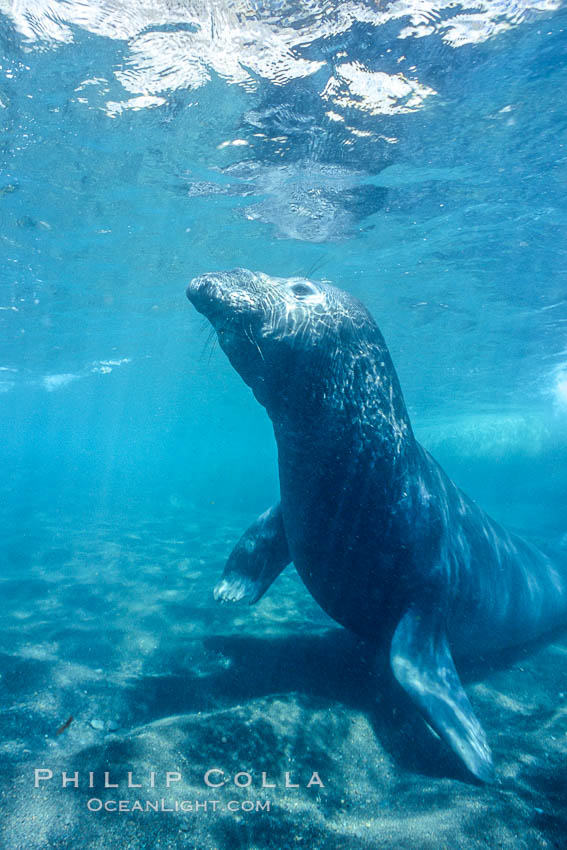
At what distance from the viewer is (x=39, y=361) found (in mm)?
23953

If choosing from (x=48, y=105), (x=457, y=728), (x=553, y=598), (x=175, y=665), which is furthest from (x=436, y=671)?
(x=48, y=105)

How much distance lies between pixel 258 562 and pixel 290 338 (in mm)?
2933

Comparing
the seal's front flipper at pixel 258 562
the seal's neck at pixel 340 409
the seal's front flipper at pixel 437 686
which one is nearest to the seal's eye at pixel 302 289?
the seal's neck at pixel 340 409

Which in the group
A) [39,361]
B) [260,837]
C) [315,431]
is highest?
[39,361]

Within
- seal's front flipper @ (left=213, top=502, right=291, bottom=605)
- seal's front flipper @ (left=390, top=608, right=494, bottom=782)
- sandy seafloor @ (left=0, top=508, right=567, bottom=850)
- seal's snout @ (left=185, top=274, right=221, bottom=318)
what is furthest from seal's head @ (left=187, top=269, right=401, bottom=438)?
sandy seafloor @ (left=0, top=508, right=567, bottom=850)

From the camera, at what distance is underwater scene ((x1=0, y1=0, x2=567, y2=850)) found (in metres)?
2.83

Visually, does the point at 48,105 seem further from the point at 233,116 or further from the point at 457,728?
the point at 457,728

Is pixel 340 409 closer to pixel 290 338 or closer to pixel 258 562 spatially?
pixel 290 338

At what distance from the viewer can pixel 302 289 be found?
12.9 ft

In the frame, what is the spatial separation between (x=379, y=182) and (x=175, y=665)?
31.6 feet

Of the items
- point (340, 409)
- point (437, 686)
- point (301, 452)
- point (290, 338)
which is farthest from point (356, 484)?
point (437, 686)

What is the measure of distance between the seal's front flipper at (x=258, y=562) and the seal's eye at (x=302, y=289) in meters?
2.67

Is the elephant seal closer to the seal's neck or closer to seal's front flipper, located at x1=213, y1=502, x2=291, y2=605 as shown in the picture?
the seal's neck

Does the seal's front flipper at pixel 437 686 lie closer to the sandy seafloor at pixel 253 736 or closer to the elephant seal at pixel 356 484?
the elephant seal at pixel 356 484
